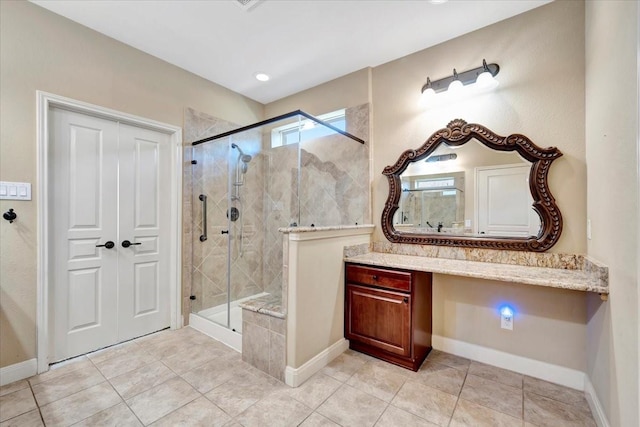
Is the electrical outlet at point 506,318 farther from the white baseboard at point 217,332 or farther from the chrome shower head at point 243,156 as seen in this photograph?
the chrome shower head at point 243,156

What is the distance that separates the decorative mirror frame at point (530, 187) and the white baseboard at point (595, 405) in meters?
0.87

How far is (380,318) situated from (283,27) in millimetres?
2508

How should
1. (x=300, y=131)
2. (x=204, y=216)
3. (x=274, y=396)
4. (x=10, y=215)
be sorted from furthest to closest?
(x=204, y=216)
(x=300, y=131)
(x=10, y=215)
(x=274, y=396)

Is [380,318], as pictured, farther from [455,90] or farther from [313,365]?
[455,90]

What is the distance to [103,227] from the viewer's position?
237 centimetres

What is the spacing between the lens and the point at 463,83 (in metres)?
2.28

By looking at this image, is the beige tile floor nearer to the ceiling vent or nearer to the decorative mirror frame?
the decorative mirror frame

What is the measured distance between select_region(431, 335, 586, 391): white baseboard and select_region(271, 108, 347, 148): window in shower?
2180mm

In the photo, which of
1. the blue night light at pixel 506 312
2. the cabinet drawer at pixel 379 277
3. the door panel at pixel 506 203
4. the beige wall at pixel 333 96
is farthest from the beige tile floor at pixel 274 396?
Answer: the beige wall at pixel 333 96

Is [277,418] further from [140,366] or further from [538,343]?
[538,343]

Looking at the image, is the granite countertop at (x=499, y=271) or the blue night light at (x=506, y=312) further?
the blue night light at (x=506, y=312)

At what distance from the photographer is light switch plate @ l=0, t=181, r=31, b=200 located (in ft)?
6.03

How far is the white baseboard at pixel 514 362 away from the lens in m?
1.83

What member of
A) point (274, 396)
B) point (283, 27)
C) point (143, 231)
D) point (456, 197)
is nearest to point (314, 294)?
point (274, 396)
